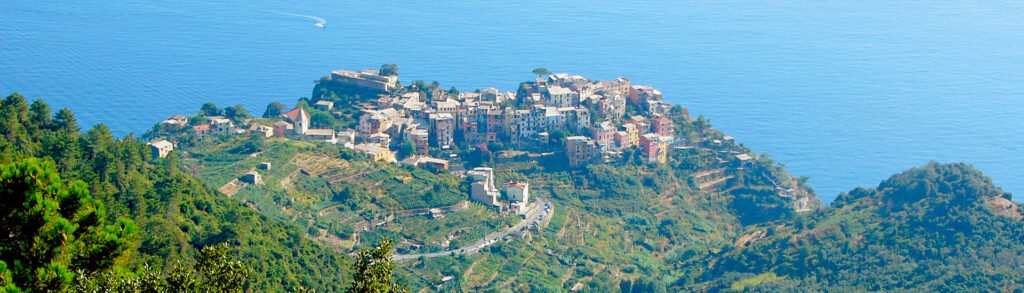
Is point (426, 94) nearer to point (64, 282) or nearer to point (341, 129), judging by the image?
point (341, 129)

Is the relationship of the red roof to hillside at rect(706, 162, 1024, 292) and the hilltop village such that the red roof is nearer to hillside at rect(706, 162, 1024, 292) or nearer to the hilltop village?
the hilltop village

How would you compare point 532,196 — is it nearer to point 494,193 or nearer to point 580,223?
point 580,223

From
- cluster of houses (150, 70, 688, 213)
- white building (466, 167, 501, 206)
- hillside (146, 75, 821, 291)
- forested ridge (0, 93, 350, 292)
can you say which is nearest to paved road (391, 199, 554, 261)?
hillside (146, 75, 821, 291)

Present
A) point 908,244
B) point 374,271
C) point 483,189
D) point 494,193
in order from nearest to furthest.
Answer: point 374,271 → point 908,244 → point 483,189 → point 494,193

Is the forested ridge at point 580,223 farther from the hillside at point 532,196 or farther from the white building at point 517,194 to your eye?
the white building at point 517,194

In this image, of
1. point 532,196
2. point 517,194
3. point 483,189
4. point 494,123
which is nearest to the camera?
point 483,189

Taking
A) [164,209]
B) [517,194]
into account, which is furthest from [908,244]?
[164,209]
